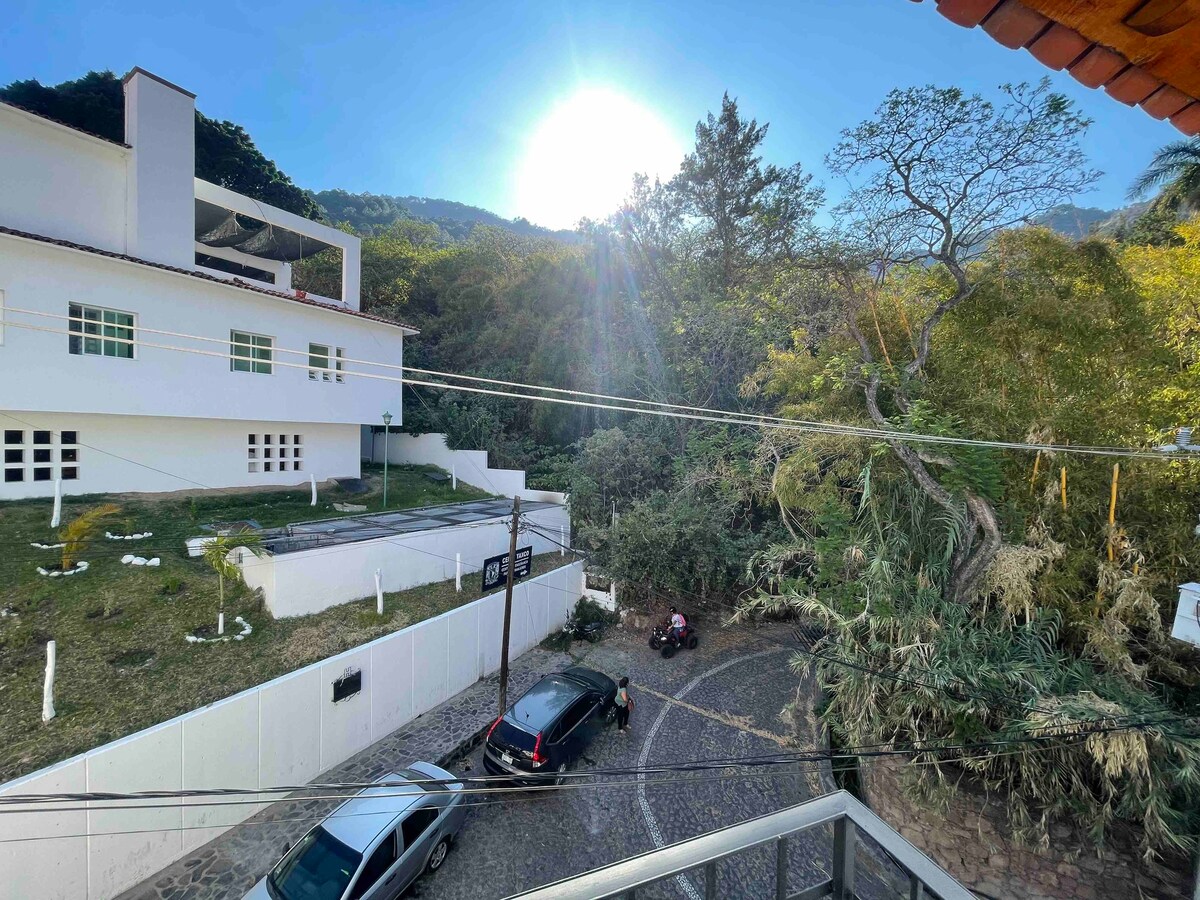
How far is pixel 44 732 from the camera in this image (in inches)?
228

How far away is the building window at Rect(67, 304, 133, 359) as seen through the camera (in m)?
9.84

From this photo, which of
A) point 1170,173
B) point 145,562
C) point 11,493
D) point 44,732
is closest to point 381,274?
point 11,493

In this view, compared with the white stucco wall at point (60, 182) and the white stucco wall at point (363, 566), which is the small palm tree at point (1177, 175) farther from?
the white stucco wall at point (60, 182)

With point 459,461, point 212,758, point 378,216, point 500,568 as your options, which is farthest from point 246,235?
point 378,216

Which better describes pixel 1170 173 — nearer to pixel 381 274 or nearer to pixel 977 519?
pixel 977 519

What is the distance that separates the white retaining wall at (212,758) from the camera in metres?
4.89

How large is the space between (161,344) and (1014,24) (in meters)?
14.6

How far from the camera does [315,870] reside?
199 inches

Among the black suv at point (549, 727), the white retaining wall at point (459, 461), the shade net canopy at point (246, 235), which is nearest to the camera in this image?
the black suv at point (549, 727)

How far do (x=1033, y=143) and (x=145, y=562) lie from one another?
15.9m

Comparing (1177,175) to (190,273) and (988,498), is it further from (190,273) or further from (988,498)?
(190,273)

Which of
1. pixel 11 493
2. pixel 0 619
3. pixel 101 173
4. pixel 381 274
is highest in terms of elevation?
pixel 381 274

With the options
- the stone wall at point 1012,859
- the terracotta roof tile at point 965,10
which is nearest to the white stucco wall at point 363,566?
the stone wall at point 1012,859

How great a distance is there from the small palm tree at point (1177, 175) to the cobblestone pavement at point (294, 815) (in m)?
22.6
